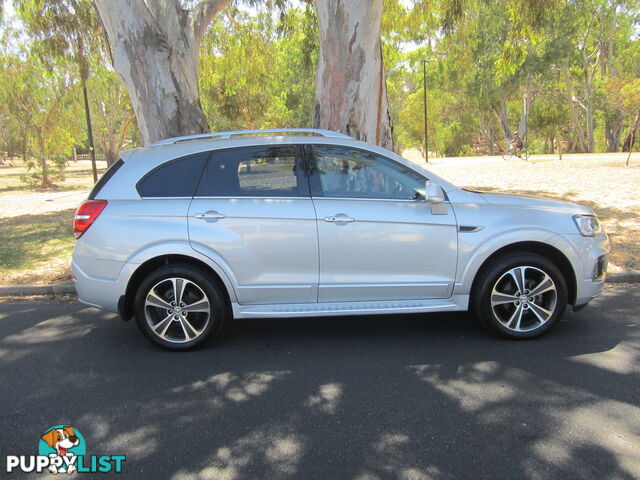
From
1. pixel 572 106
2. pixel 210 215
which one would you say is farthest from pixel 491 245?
pixel 572 106

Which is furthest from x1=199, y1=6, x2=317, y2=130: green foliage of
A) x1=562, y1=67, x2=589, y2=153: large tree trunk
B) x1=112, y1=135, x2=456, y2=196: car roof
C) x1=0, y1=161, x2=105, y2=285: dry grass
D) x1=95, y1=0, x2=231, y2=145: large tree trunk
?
x1=562, y1=67, x2=589, y2=153: large tree trunk

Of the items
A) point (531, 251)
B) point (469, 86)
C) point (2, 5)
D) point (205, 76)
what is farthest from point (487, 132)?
point (531, 251)

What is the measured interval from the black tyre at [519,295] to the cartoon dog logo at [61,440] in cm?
322

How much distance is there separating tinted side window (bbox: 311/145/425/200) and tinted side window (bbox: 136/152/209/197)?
1.04 meters

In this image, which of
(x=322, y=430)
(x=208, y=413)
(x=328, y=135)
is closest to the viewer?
(x=322, y=430)

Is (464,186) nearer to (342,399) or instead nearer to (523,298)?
(523,298)

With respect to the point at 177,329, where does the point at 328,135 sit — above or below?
above

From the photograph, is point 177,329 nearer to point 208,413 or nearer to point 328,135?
point 208,413

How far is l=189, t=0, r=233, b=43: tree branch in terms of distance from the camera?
26.7 ft

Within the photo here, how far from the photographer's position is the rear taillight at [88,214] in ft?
13.9

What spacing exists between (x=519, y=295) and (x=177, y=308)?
293 cm

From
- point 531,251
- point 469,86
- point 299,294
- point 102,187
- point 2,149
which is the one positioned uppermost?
point 469,86

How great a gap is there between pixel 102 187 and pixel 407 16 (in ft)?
41.9

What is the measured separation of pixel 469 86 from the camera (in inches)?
1512
